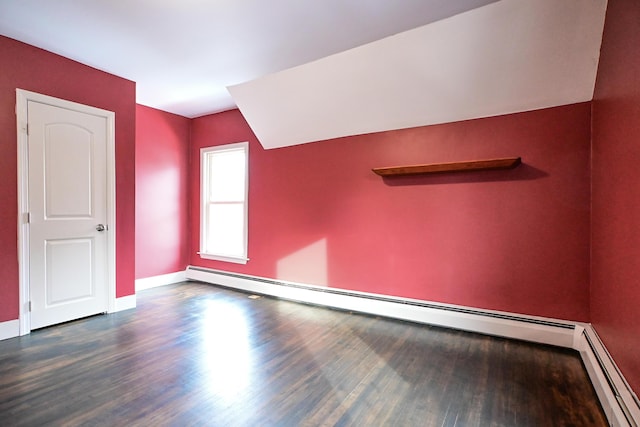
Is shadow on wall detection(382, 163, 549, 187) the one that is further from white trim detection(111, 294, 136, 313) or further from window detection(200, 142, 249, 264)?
white trim detection(111, 294, 136, 313)

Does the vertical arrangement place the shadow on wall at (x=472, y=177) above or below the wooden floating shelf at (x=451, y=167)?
below

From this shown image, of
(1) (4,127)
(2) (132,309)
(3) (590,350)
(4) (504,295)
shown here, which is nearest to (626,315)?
(3) (590,350)

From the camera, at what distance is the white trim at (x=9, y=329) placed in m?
2.71

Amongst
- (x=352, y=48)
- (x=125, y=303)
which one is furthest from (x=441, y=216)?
(x=125, y=303)

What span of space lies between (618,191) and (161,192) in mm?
5318

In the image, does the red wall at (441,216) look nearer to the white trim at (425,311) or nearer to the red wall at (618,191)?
the white trim at (425,311)

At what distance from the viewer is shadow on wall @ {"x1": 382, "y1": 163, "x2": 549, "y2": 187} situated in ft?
9.07

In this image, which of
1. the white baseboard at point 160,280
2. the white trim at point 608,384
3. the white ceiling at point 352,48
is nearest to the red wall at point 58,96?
the white ceiling at point 352,48

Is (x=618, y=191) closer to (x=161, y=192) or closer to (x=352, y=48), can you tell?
(x=352, y=48)

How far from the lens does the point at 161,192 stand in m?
4.78

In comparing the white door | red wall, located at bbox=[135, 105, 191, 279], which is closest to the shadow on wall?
the white door

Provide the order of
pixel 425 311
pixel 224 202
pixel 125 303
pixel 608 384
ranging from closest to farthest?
1. pixel 608 384
2. pixel 425 311
3. pixel 125 303
4. pixel 224 202

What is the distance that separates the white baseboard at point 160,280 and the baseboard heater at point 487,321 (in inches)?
26.7

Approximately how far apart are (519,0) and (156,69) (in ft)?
11.5
